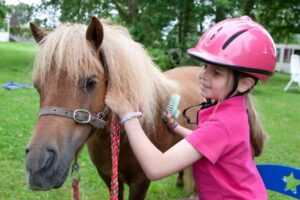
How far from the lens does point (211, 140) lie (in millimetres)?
1684

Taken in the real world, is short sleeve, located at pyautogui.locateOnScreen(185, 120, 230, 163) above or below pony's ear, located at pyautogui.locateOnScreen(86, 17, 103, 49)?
below

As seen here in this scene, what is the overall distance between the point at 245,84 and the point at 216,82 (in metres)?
0.17

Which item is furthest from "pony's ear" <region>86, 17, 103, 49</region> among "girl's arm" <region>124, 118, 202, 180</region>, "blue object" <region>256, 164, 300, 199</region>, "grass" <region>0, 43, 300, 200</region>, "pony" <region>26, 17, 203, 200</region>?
"blue object" <region>256, 164, 300, 199</region>

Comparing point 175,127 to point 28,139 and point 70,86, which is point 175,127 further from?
point 28,139

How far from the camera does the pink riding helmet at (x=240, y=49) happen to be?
5.87ft

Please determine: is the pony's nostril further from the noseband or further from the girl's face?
the girl's face

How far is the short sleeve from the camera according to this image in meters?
1.68

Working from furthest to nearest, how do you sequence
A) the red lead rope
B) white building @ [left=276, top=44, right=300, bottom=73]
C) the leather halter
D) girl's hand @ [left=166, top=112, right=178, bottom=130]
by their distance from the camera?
white building @ [left=276, top=44, right=300, bottom=73]
girl's hand @ [left=166, top=112, right=178, bottom=130]
the red lead rope
the leather halter

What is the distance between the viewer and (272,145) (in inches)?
249

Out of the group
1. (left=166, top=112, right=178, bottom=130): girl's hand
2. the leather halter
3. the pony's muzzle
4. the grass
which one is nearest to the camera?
the pony's muzzle

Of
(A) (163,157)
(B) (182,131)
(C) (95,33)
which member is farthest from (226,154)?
(C) (95,33)

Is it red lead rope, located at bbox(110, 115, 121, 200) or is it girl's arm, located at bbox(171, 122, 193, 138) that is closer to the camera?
red lead rope, located at bbox(110, 115, 121, 200)

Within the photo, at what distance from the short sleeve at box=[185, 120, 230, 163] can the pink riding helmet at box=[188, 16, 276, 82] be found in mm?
300

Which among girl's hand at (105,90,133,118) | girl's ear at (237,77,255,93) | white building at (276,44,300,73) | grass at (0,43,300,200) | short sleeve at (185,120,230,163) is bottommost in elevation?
white building at (276,44,300,73)
